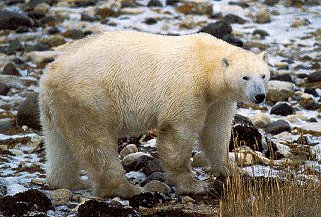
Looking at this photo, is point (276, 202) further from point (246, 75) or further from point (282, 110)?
point (282, 110)

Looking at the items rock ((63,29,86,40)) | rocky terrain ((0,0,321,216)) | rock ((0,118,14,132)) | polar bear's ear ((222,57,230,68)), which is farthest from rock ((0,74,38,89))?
polar bear's ear ((222,57,230,68))

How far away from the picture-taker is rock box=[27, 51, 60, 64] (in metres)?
15.8

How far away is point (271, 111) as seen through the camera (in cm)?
1206

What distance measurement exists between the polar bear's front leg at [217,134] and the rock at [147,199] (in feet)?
2.62

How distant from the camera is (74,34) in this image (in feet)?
58.6

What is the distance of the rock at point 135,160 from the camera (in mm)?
8797

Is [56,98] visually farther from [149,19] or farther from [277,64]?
[149,19]

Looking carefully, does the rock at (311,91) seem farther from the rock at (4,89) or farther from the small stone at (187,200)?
the small stone at (187,200)

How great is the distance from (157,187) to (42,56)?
28.1 feet

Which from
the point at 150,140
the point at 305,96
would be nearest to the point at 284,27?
the point at 305,96

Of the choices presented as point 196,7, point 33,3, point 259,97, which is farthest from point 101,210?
point 33,3

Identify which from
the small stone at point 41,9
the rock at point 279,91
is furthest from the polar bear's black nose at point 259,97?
the small stone at point 41,9

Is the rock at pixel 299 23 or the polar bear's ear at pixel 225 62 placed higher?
the polar bear's ear at pixel 225 62

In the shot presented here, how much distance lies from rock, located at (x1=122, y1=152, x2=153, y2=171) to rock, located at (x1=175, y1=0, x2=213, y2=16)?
11.0 meters
